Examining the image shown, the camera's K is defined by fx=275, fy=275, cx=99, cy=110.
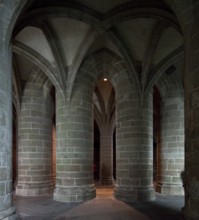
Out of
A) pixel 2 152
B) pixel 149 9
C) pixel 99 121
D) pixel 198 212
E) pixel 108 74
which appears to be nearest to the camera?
pixel 198 212

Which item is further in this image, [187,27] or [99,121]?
[99,121]

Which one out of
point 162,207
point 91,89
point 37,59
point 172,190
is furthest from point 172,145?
point 37,59

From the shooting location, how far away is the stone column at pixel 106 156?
51.8 feet

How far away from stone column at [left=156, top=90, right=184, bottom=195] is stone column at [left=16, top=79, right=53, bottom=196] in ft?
14.9

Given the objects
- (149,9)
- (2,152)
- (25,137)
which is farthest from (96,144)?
(2,152)

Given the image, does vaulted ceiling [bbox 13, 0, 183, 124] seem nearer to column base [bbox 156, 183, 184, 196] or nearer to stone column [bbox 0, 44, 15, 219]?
stone column [bbox 0, 44, 15, 219]

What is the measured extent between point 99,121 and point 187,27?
12100mm

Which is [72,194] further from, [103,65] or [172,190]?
[103,65]

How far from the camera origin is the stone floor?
22.2 ft

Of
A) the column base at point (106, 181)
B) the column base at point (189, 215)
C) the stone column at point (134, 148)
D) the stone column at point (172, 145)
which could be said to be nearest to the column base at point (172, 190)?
the stone column at point (172, 145)

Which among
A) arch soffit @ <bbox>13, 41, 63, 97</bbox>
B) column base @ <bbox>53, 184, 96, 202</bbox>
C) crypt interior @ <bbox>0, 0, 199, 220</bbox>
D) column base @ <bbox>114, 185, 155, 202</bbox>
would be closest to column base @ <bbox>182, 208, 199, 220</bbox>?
crypt interior @ <bbox>0, 0, 199, 220</bbox>

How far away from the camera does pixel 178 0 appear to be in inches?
188

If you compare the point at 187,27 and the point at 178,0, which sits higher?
the point at 178,0

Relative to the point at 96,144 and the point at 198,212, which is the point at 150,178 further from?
the point at 96,144
